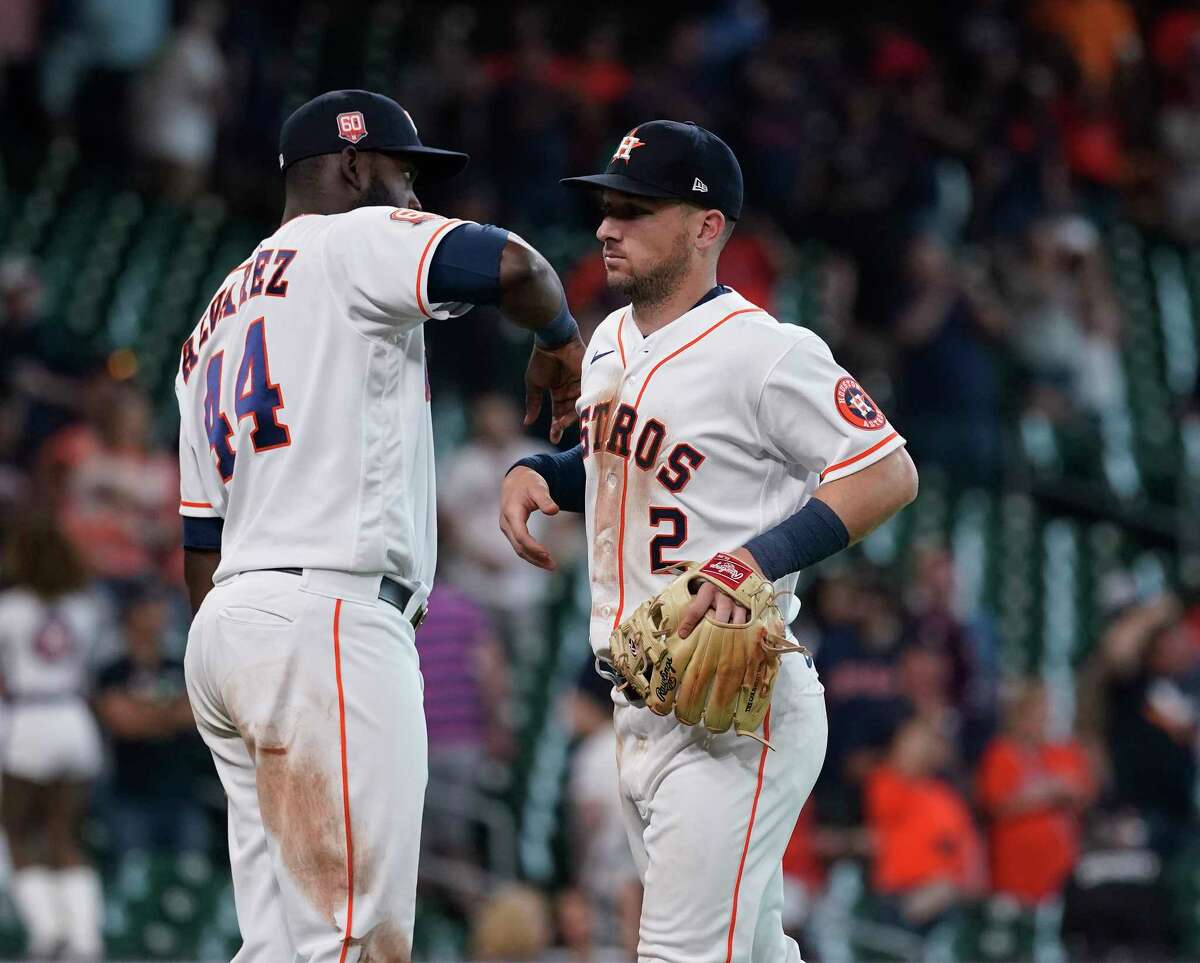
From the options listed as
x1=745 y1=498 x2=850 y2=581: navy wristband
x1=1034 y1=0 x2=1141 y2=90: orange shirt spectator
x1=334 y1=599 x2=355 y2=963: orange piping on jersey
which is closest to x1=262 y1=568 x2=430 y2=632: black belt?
x1=334 y1=599 x2=355 y2=963: orange piping on jersey

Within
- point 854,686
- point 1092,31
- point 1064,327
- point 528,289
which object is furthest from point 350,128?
point 1092,31

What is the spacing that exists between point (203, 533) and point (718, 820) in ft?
4.35

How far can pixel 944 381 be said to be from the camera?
12.0 m

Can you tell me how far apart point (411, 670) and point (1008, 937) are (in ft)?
15.7

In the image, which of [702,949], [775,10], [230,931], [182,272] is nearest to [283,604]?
[702,949]

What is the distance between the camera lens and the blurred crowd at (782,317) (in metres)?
7.87

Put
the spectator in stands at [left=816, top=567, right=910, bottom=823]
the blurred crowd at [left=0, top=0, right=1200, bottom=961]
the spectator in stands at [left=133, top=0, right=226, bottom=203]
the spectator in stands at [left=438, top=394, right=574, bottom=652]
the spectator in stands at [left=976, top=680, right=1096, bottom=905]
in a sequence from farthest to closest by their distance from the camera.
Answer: the spectator in stands at [left=133, top=0, right=226, bottom=203] < the spectator in stands at [left=438, top=394, right=574, bottom=652] < the spectator in stands at [left=976, top=680, right=1096, bottom=905] < the spectator in stands at [left=816, top=567, right=910, bottom=823] < the blurred crowd at [left=0, top=0, right=1200, bottom=961]

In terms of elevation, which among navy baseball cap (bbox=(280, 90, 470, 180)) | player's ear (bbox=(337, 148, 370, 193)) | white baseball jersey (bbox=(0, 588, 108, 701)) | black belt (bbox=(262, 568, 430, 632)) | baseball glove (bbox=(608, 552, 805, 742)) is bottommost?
white baseball jersey (bbox=(0, 588, 108, 701))

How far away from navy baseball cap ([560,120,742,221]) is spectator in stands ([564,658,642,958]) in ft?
13.4

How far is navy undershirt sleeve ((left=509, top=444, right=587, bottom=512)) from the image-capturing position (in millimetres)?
4328

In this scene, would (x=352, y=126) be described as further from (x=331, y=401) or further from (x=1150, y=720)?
(x=1150, y=720)

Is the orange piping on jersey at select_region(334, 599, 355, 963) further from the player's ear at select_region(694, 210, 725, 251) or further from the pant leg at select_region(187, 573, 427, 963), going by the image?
the player's ear at select_region(694, 210, 725, 251)

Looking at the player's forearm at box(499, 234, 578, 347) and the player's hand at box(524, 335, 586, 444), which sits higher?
the player's forearm at box(499, 234, 578, 347)

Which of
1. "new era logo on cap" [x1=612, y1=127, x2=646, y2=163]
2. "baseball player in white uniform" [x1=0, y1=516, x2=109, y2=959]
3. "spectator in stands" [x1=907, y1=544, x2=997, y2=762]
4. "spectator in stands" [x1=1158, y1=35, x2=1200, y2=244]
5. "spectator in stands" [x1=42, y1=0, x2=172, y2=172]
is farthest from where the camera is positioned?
"spectator in stands" [x1=1158, y1=35, x2=1200, y2=244]
